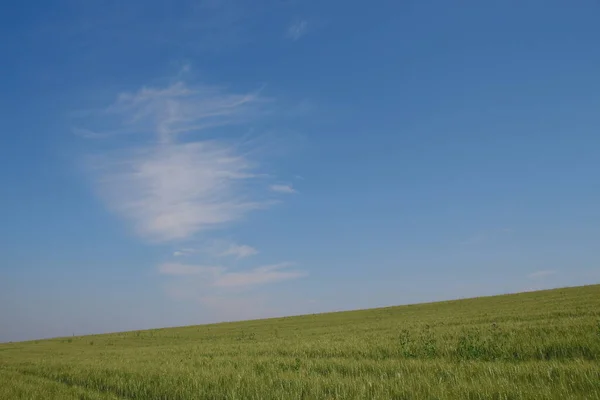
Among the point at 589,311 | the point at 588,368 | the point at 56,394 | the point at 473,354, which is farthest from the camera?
Answer: the point at 589,311

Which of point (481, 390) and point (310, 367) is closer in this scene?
point (481, 390)

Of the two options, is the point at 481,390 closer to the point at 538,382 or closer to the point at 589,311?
the point at 538,382

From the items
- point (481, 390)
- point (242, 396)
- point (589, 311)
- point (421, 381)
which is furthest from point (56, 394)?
point (589, 311)

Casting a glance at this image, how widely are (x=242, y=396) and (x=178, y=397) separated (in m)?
1.84

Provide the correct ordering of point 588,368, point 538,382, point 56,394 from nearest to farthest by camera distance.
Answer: point 538,382, point 588,368, point 56,394

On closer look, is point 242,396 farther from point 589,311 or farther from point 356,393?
point 589,311

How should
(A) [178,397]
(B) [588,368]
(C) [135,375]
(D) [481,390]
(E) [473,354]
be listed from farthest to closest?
(C) [135,375], (E) [473,354], (A) [178,397], (B) [588,368], (D) [481,390]

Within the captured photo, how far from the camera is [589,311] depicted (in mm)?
24453

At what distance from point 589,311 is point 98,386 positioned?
26305 mm

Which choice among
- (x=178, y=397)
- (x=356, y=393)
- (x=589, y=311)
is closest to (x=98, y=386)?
(x=178, y=397)

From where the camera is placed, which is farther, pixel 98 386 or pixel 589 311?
pixel 589 311

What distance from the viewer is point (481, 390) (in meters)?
6.22

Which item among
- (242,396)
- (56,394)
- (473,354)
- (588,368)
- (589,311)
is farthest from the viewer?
(589,311)

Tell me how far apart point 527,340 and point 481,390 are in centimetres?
772
